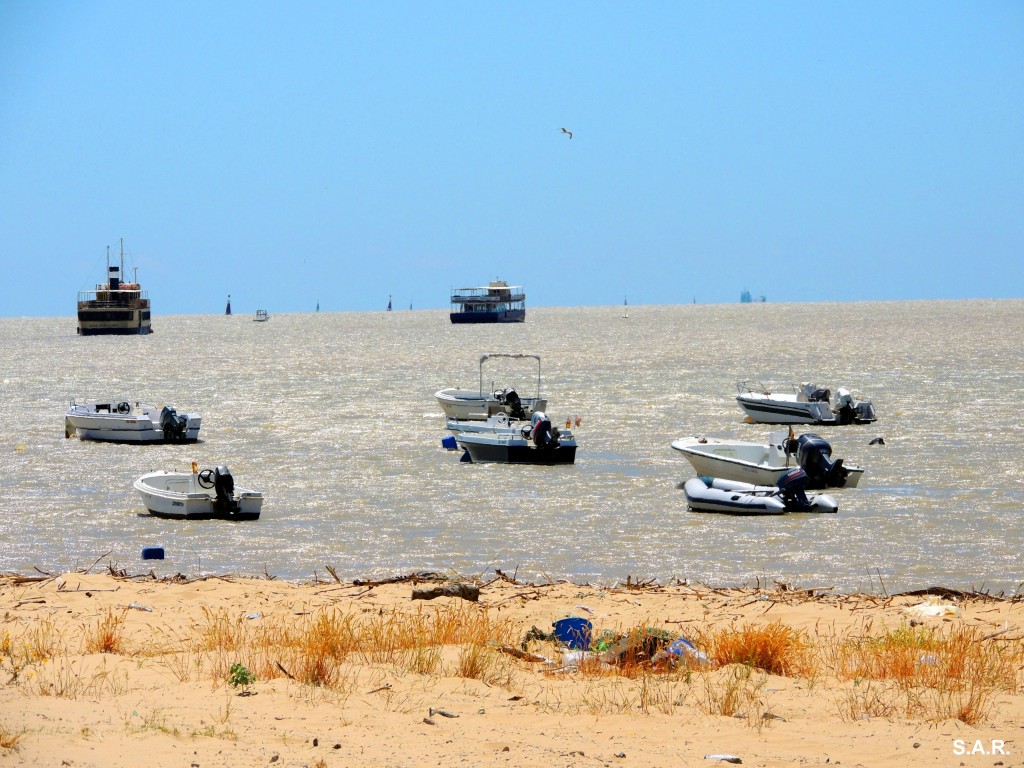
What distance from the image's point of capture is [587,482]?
2798cm

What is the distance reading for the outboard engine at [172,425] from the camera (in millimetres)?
36656

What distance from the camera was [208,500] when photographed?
22.7m

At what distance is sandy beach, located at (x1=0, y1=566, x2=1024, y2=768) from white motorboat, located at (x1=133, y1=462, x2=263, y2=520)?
333 inches

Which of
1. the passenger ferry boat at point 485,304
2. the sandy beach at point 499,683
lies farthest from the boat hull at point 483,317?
the sandy beach at point 499,683

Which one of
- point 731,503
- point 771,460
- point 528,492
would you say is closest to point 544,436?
point 528,492

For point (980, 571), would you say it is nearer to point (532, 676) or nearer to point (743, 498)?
point (743, 498)

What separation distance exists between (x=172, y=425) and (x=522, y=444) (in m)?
11.6

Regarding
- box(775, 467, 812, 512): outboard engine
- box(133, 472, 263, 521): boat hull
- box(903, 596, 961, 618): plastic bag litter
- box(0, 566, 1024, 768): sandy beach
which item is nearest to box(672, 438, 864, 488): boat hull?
box(775, 467, 812, 512): outboard engine

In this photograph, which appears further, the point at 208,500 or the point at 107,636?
the point at 208,500

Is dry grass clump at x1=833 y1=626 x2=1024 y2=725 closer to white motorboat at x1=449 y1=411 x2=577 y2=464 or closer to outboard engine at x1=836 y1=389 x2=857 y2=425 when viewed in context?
white motorboat at x1=449 y1=411 x2=577 y2=464

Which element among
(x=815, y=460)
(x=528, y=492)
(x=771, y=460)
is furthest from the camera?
(x=771, y=460)

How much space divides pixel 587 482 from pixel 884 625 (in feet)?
51.2

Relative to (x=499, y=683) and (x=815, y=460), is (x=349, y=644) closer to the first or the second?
(x=499, y=683)

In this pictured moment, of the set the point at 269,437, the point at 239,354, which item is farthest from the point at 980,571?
the point at 239,354
